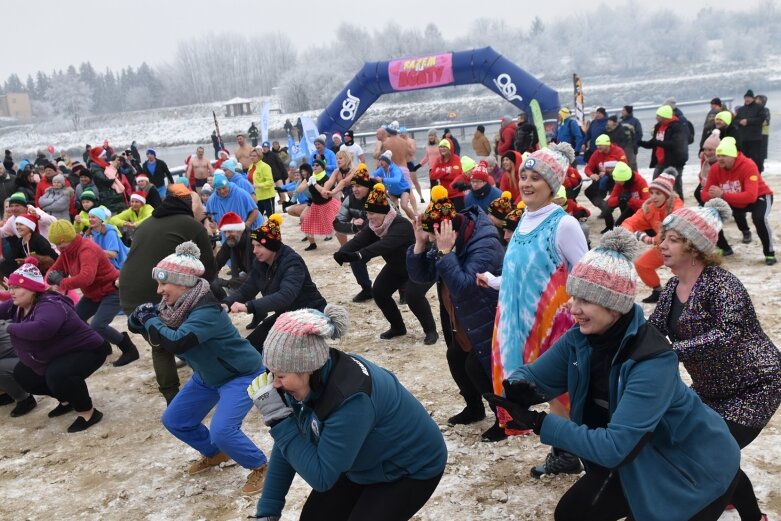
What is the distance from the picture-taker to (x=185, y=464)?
15.5ft

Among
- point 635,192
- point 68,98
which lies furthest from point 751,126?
point 68,98

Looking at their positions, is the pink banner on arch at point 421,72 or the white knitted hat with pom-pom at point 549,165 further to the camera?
the pink banner on arch at point 421,72

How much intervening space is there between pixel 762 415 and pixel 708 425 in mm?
767

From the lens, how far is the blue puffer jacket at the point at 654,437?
216 centimetres

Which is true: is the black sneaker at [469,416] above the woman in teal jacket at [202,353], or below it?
below

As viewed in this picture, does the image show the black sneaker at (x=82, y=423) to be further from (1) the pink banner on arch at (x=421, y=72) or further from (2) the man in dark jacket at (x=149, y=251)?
(1) the pink banner on arch at (x=421, y=72)

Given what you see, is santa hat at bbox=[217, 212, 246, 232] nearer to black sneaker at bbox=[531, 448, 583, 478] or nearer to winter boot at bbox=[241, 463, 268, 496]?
winter boot at bbox=[241, 463, 268, 496]

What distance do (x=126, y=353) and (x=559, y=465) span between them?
4853 millimetres

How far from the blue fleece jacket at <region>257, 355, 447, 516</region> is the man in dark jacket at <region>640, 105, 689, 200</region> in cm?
918

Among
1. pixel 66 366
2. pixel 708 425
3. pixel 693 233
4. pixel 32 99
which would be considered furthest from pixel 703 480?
pixel 32 99

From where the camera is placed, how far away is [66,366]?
530cm

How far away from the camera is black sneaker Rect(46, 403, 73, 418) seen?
5.82 meters

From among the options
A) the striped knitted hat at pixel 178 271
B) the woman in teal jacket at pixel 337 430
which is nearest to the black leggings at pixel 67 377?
the striped knitted hat at pixel 178 271

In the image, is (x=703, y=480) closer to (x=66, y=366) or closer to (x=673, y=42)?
(x=66, y=366)
